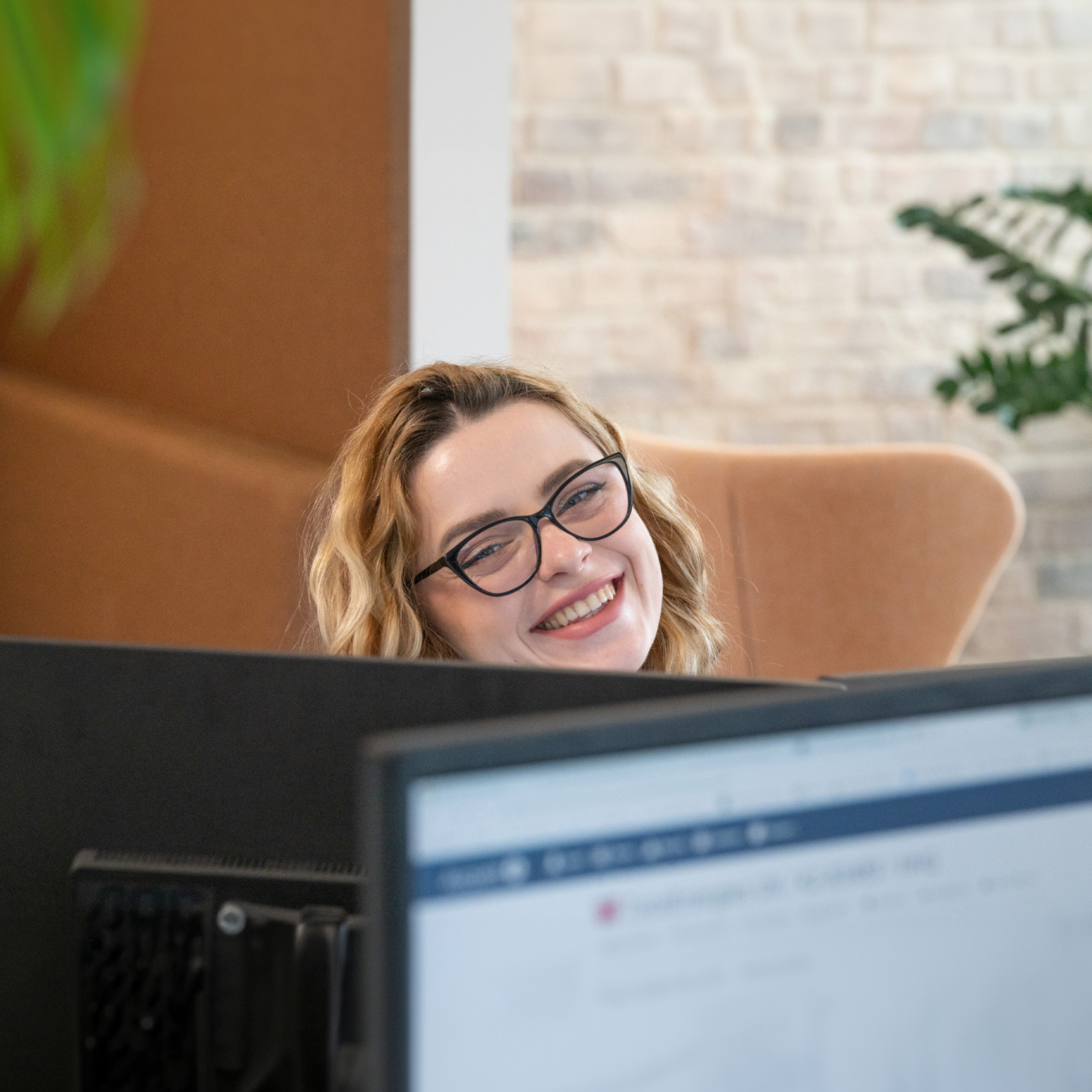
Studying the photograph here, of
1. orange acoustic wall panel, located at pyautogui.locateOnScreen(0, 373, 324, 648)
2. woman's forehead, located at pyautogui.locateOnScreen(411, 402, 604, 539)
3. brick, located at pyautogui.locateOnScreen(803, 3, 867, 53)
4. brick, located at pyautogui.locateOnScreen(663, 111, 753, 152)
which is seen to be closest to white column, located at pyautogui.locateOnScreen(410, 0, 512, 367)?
orange acoustic wall panel, located at pyautogui.locateOnScreen(0, 373, 324, 648)

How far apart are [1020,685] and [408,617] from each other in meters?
0.93

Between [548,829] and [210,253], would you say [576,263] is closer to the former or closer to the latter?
[210,253]

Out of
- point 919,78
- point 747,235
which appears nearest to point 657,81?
point 747,235

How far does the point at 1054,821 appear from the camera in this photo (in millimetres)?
530

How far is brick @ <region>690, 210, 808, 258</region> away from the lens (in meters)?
3.26

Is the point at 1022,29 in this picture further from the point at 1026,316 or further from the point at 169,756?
the point at 169,756

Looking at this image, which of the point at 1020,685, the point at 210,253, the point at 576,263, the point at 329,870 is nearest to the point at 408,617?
the point at 329,870

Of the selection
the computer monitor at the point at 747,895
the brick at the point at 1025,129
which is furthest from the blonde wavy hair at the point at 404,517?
the brick at the point at 1025,129

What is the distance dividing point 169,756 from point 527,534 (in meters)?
0.73

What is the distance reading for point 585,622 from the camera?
1.39 metres

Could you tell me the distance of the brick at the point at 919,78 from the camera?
10.9 feet

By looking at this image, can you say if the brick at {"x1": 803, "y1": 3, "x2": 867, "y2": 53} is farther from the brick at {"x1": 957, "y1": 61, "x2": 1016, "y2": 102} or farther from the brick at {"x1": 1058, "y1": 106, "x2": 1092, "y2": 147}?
the brick at {"x1": 1058, "y1": 106, "x2": 1092, "y2": 147}

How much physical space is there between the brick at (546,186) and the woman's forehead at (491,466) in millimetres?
1835

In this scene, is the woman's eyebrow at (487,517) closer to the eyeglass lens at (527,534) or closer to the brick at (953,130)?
the eyeglass lens at (527,534)
